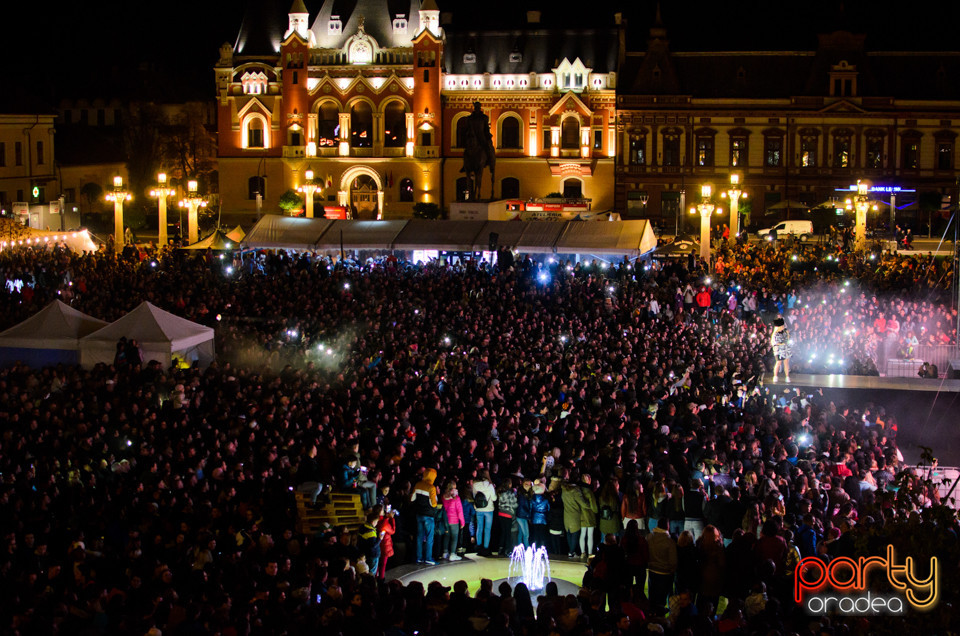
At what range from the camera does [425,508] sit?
12.8m

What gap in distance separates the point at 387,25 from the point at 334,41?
98.6 inches

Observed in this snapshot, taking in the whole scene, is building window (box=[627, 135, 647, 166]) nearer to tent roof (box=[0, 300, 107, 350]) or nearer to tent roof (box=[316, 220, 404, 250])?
tent roof (box=[316, 220, 404, 250])

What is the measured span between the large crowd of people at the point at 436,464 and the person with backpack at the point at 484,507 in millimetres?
43

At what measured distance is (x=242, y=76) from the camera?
165 feet

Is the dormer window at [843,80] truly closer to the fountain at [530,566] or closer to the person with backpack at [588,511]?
the person with backpack at [588,511]

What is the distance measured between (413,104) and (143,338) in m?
31.9

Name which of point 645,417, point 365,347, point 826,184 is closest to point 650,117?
point 826,184

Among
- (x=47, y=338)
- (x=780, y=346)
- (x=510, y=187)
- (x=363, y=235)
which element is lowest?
(x=780, y=346)

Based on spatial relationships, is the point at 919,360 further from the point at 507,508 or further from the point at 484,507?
the point at 484,507

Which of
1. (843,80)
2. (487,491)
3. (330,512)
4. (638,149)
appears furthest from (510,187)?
(330,512)

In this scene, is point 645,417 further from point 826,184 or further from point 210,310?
point 826,184

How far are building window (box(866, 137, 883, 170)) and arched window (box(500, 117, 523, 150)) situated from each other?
48.4 ft

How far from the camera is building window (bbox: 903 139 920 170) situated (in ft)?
153

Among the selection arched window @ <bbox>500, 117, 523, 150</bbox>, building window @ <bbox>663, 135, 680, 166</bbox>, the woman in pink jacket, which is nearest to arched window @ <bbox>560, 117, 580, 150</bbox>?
arched window @ <bbox>500, 117, 523, 150</bbox>
